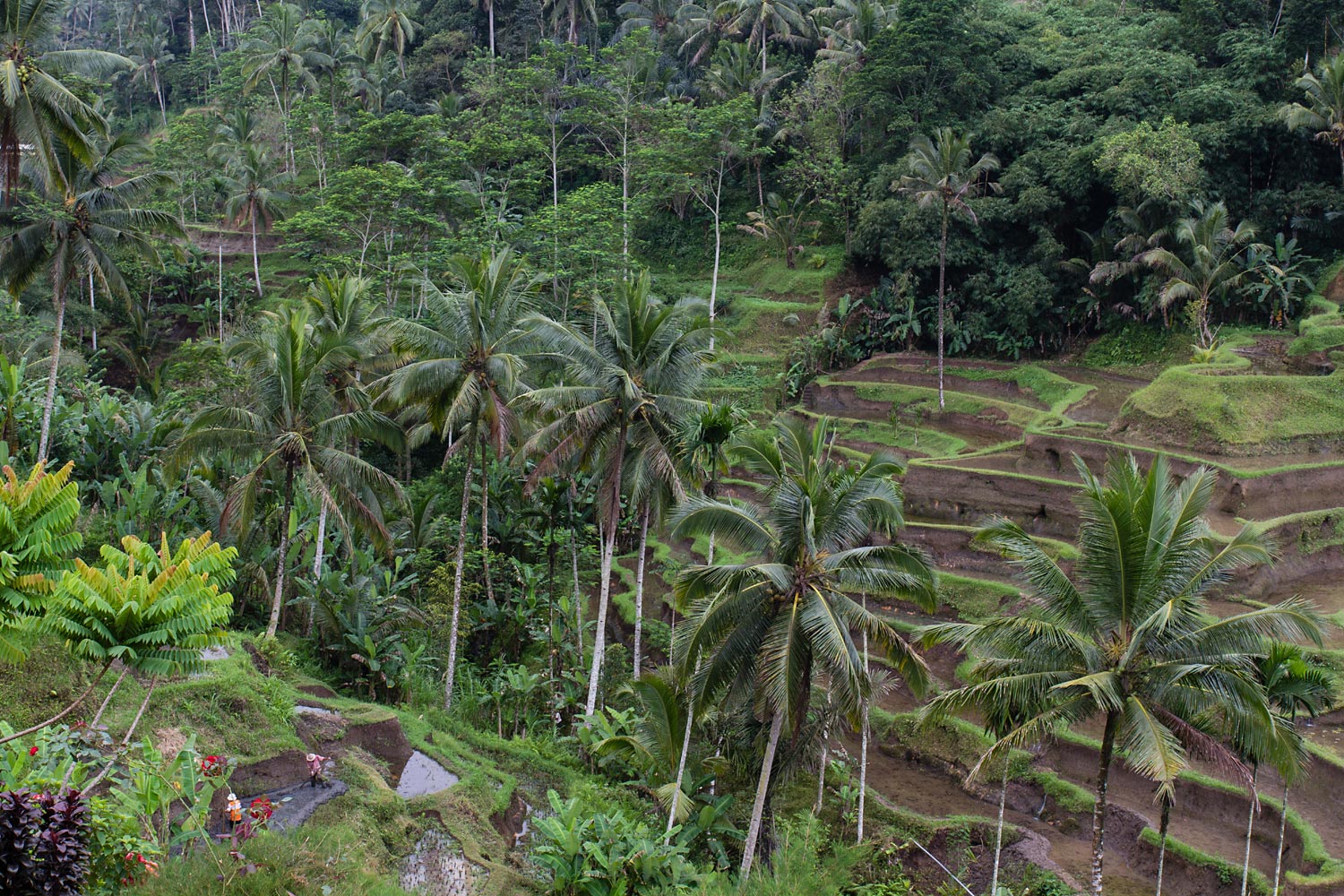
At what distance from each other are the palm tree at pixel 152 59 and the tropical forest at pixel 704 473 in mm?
23458

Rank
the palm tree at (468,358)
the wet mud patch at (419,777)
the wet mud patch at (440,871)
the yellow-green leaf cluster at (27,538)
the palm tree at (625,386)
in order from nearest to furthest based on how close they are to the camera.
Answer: the yellow-green leaf cluster at (27,538), the wet mud patch at (440,871), the wet mud patch at (419,777), the palm tree at (625,386), the palm tree at (468,358)

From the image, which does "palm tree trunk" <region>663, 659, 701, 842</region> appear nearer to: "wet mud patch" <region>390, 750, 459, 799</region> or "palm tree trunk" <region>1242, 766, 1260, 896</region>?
"wet mud patch" <region>390, 750, 459, 799</region>

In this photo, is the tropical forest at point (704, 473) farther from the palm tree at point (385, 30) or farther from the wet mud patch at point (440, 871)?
the palm tree at point (385, 30)

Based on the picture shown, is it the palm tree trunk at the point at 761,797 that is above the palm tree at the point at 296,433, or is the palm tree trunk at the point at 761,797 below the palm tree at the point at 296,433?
below

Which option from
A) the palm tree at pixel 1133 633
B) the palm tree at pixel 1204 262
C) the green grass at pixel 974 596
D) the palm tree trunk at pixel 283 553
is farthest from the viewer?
→ the palm tree at pixel 1204 262

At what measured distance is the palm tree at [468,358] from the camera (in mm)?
21609

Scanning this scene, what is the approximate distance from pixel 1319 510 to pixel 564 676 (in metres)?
18.9

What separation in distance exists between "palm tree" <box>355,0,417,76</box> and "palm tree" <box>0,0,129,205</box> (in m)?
38.7

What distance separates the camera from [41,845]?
871cm

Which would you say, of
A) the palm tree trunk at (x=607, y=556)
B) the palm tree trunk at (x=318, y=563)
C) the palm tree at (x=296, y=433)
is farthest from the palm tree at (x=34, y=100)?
the palm tree trunk at (x=607, y=556)

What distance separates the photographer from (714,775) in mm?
18469

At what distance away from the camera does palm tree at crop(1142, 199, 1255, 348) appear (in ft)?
111

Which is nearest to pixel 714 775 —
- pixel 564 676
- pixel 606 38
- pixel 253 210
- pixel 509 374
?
pixel 564 676

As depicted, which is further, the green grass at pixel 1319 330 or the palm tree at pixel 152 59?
the palm tree at pixel 152 59
